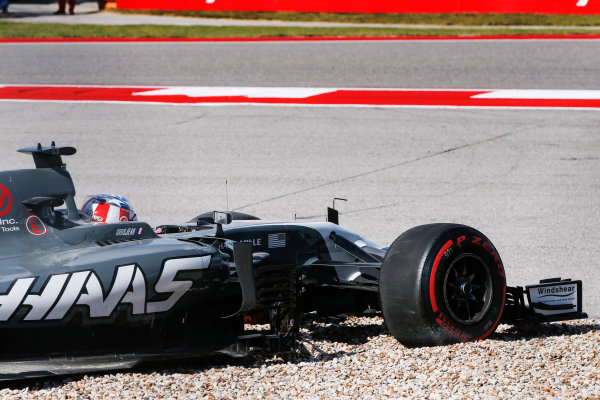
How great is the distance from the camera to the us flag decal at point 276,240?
614cm

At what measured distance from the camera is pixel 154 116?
46.4ft

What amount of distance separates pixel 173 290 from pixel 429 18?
20546 millimetres

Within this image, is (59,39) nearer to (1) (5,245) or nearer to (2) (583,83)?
(2) (583,83)

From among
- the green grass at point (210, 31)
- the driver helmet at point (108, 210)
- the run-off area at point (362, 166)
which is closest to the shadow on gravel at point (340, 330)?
the driver helmet at point (108, 210)

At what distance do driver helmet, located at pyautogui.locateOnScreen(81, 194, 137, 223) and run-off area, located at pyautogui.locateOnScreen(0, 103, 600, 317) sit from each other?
8.46ft

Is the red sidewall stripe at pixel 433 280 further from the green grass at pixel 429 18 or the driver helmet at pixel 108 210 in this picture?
the green grass at pixel 429 18

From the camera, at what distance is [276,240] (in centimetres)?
616

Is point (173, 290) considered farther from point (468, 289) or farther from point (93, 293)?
point (468, 289)

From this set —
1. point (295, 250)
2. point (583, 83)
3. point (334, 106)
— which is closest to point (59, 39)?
point (334, 106)

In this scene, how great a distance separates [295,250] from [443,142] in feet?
21.5

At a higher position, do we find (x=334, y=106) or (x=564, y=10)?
(x=564, y=10)

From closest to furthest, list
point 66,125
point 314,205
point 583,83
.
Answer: point 314,205 → point 66,125 → point 583,83

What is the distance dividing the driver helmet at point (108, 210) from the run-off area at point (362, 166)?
2.58 m

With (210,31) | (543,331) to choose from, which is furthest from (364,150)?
(210,31)
